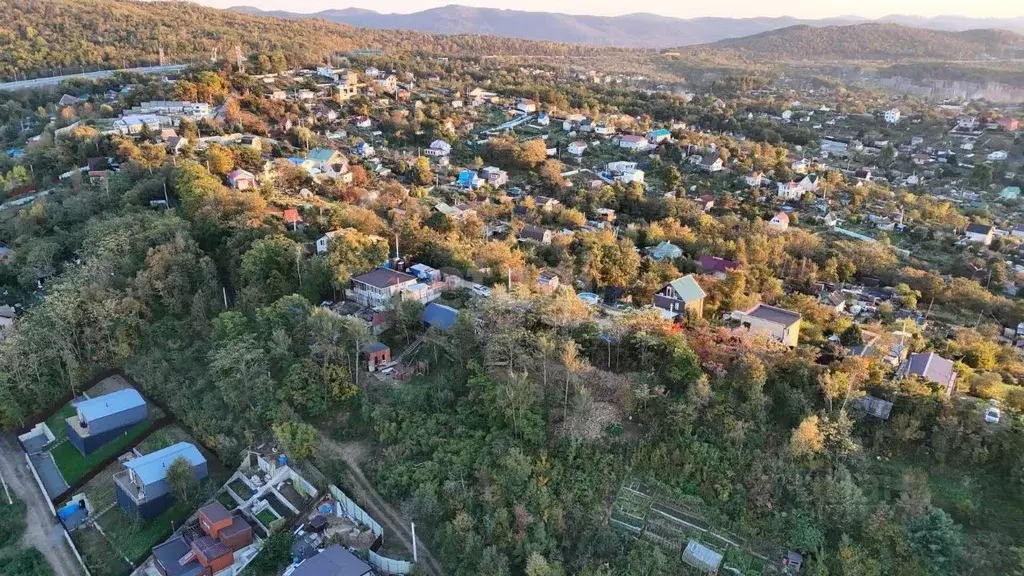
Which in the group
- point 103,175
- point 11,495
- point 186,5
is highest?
point 186,5

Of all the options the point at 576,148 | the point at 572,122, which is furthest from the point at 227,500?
the point at 572,122

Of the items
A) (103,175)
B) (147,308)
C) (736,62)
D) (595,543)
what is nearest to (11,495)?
(147,308)

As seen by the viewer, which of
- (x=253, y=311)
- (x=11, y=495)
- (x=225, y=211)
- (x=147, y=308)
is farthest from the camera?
(x=225, y=211)

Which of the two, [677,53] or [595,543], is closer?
[595,543]

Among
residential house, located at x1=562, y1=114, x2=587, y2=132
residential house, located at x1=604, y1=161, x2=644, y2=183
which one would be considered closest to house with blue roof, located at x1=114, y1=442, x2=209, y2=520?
residential house, located at x1=604, y1=161, x2=644, y2=183

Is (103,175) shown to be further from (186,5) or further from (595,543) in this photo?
(186,5)

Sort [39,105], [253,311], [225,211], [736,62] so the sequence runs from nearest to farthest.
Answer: [253,311], [225,211], [39,105], [736,62]

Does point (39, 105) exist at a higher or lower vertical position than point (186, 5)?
lower
